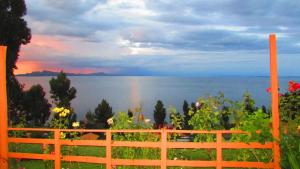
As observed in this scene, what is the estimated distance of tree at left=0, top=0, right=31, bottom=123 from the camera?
1773 cm

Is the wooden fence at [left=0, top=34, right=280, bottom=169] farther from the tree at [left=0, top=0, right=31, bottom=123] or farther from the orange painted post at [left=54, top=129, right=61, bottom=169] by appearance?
the tree at [left=0, top=0, right=31, bottom=123]

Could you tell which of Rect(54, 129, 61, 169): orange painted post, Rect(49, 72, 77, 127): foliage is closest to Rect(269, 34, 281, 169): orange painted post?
Rect(54, 129, 61, 169): orange painted post

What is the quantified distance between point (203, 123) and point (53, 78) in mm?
22910

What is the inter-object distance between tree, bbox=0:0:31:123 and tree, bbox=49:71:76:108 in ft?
36.2

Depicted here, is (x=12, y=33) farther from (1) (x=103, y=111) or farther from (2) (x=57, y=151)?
(2) (x=57, y=151)

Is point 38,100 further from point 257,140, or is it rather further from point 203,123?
point 257,140

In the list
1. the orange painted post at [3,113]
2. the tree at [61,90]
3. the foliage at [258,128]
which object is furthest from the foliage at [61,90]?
the foliage at [258,128]

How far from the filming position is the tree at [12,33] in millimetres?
17734

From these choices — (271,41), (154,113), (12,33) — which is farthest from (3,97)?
(154,113)

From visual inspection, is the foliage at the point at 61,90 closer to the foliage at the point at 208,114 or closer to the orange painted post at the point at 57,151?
the foliage at the point at 208,114

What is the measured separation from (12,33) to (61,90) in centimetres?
1211

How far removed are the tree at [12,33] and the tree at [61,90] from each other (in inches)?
434

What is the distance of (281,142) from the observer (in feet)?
22.6

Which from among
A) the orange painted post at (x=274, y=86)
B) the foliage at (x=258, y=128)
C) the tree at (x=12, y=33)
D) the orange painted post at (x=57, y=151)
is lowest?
the orange painted post at (x=57, y=151)
